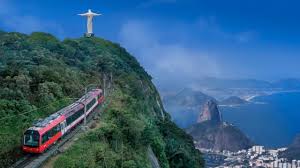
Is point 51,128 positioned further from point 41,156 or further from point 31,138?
point 31,138

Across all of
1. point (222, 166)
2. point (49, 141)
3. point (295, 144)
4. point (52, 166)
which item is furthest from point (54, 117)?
point (295, 144)

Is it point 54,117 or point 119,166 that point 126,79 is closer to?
point 54,117

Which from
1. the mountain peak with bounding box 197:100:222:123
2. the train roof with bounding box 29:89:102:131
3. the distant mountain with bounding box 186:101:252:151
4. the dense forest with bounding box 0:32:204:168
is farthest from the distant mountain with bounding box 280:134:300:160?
the train roof with bounding box 29:89:102:131

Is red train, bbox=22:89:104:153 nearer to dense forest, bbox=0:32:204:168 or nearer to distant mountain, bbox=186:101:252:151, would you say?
dense forest, bbox=0:32:204:168

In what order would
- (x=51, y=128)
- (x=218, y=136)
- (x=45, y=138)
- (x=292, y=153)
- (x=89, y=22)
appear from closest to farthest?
(x=45, y=138) < (x=51, y=128) < (x=89, y=22) < (x=292, y=153) < (x=218, y=136)

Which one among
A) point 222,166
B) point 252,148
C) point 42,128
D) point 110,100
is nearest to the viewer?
point 42,128

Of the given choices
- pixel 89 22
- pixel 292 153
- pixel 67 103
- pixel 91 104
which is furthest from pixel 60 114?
pixel 292 153

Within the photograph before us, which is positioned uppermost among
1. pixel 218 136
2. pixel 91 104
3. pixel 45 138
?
pixel 91 104

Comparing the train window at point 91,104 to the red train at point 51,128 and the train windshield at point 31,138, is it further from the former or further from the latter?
the train windshield at point 31,138
